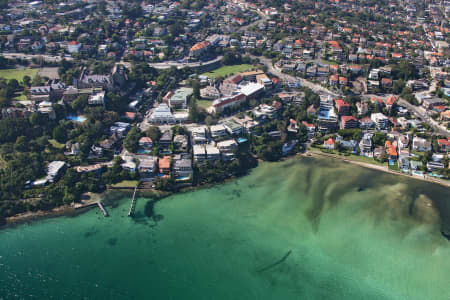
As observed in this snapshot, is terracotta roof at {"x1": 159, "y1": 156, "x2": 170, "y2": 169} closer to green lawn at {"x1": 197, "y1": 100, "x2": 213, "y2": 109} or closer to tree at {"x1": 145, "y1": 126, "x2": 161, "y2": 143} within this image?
tree at {"x1": 145, "y1": 126, "x2": 161, "y2": 143}

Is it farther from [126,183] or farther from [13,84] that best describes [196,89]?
[13,84]

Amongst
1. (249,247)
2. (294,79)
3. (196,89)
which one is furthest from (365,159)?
(196,89)

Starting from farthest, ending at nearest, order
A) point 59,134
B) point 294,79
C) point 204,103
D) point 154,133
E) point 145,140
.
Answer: point 294,79 < point 204,103 < point 154,133 < point 59,134 < point 145,140

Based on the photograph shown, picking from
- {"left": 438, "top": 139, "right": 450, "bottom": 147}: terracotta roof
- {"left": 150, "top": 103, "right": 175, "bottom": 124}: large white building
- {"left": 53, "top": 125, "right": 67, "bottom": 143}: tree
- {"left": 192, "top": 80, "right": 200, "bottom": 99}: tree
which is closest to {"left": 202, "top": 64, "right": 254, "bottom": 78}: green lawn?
{"left": 192, "top": 80, "right": 200, "bottom": 99}: tree

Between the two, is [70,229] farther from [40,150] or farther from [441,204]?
[441,204]

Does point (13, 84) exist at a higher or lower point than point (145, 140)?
higher

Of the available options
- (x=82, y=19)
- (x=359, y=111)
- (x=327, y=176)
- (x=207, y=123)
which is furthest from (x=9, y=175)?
(x=82, y=19)
